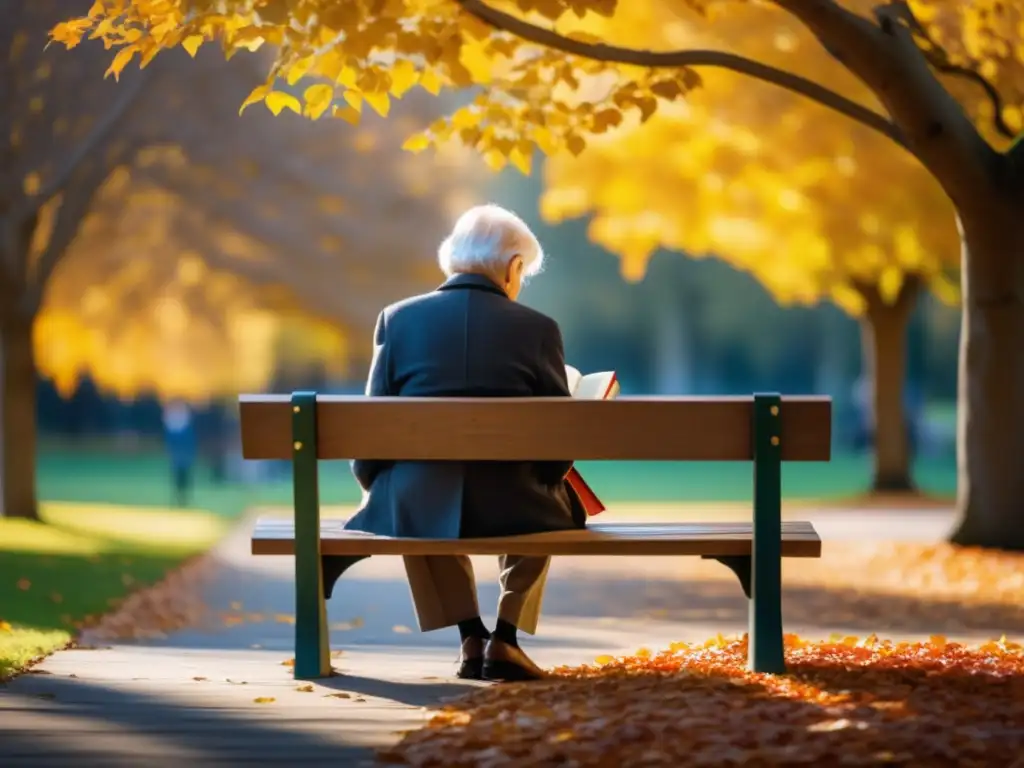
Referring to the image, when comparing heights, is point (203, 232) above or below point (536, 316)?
above

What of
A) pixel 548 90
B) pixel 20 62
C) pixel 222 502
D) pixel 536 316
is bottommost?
pixel 222 502

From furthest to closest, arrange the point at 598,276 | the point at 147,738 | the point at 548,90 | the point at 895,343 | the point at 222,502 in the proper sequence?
the point at 598,276, the point at 222,502, the point at 895,343, the point at 548,90, the point at 147,738

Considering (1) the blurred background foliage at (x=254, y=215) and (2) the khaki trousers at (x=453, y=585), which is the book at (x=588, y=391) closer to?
(2) the khaki trousers at (x=453, y=585)

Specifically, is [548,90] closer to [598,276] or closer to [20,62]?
[20,62]

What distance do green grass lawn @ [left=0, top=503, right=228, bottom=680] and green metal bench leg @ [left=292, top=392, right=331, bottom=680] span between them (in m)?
1.14

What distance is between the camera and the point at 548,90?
33.7ft

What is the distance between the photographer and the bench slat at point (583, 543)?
5.82 metres

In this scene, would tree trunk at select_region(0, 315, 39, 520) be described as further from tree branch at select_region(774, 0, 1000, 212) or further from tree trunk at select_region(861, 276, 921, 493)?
tree trunk at select_region(861, 276, 921, 493)

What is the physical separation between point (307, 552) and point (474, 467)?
2.24ft

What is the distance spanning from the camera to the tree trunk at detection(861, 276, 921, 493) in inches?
918

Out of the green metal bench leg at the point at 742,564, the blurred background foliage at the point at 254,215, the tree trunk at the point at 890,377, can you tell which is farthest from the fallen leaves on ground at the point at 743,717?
the tree trunk at the point at 890,377

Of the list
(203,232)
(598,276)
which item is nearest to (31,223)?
(203,232)

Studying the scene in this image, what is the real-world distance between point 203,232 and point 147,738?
1928cm

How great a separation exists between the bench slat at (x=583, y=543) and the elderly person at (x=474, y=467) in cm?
7
